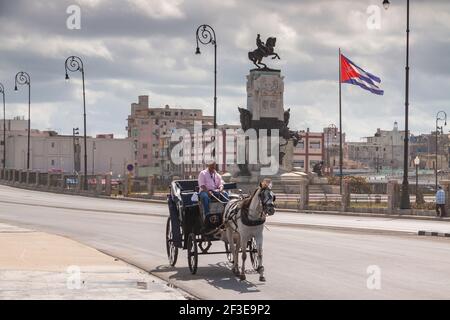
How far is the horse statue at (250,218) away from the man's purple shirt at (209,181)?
3.50 ft

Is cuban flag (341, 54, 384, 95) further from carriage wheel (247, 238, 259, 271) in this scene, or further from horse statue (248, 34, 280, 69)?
carriage wheel (247, 238, 259, 271)

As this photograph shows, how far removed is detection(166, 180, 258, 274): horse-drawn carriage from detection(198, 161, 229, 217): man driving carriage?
11 centimetres

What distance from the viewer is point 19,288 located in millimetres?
13500

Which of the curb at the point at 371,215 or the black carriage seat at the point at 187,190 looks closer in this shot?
the black carriage seat at the point at 187,190

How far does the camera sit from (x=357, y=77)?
Result: 59750mm

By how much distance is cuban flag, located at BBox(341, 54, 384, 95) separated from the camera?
5788cm

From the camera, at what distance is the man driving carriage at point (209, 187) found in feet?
53.7

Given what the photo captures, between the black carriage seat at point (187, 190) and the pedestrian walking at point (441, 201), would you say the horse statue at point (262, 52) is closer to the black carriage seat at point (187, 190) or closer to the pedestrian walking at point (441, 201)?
the pedestrian walking at point (441, 201)

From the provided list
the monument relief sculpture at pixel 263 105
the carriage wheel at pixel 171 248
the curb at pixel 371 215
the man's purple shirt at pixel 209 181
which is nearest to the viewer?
the man's purple shirt at pixel 209 181

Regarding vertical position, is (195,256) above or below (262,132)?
below

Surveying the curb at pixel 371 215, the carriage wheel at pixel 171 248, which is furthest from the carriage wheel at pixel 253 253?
the curb at pixel 371 215
